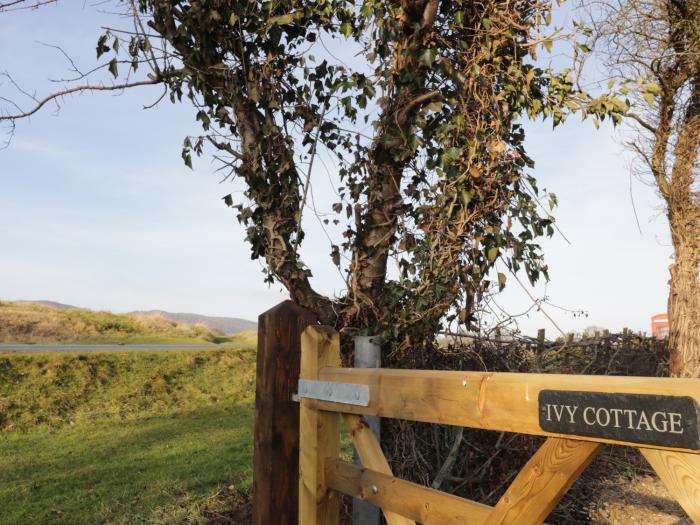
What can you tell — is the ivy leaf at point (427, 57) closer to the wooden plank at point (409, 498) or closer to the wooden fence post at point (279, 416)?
the wooden fence post at point (279, 416)

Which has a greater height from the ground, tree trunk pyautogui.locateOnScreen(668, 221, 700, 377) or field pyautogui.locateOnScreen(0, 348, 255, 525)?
tree trunk pyautogui.locateOnScreen(668, 221, 700, 377)

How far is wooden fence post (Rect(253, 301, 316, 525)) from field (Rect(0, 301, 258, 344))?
74.4 ft

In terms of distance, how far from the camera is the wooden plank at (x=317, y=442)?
10.2 feet

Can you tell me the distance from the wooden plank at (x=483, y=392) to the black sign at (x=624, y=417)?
0.06 ft

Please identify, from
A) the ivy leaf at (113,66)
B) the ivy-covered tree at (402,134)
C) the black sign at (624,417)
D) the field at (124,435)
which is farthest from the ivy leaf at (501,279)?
the field at (124,435)

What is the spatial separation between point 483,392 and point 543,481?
34 cm

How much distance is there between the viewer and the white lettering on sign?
1.65 m

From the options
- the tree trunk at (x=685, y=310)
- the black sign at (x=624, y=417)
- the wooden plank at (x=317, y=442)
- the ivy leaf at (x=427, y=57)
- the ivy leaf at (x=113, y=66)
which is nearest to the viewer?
the black sign at (x=624, y=417)

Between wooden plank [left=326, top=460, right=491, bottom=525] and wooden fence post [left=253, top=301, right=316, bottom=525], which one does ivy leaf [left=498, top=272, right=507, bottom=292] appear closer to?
wooden fence post [left=253, top=301, right=316, bottom=525]

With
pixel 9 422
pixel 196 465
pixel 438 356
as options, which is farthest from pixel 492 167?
pixel 9 422

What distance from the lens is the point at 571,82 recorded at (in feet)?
14.5

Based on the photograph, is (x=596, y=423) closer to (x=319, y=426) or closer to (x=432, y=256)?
(x=319, y=426)

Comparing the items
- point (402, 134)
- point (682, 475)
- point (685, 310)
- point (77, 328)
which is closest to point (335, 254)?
point (402, 134)

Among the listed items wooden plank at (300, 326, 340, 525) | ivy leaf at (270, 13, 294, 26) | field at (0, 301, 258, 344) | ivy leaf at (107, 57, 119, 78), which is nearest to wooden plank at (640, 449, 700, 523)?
wooden plank at (300, 326, 340, 525)
